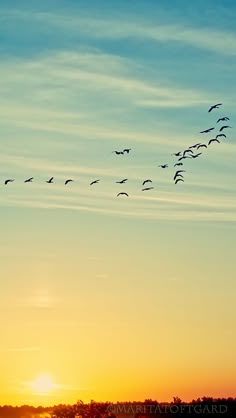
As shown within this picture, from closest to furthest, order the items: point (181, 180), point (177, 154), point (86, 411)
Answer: point (177, 154) < point (181, 180) < point (86, 411)

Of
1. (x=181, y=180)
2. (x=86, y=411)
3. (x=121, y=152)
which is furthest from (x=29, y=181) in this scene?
→ (x=86, y=411)

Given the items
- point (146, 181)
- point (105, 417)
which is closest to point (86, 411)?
point (105, 417)

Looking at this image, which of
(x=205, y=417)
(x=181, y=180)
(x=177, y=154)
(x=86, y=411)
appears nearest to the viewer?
(x=177, y=154)

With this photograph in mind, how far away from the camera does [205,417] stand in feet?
473

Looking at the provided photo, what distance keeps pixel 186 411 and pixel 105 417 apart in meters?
26.1

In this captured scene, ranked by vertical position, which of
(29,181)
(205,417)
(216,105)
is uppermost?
(216,105)

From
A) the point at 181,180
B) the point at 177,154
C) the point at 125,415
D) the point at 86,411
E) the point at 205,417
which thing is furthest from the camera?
the point at 86,411

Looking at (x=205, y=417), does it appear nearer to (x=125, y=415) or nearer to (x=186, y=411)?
(x=186, y=411)

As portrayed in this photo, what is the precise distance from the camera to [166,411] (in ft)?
479

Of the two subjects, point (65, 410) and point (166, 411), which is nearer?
point (166, 411)

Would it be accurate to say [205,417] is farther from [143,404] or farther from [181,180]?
[181,180]

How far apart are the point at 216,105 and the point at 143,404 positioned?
2737 inches

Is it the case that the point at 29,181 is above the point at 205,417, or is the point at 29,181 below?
above

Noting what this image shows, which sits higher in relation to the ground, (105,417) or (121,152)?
(121,152)
